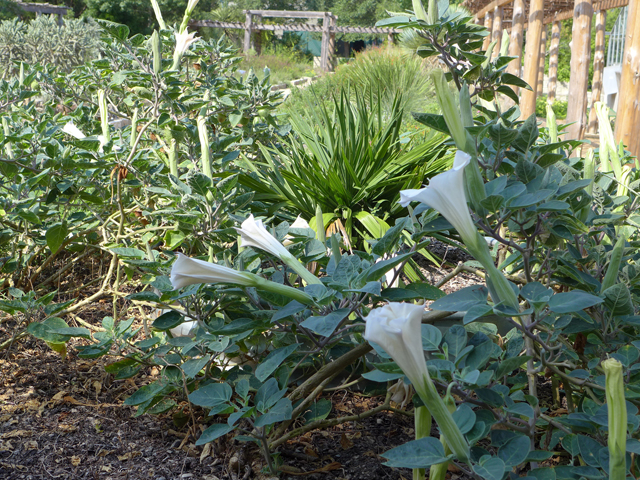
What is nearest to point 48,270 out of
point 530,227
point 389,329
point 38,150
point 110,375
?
point 38,150

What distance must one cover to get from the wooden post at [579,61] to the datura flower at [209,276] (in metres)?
4.63

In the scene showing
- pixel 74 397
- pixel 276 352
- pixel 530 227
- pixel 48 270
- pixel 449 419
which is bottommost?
pixel 74 397

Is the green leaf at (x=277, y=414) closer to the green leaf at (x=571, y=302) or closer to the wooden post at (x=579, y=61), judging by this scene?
the green leaf at (x=571, y=302)

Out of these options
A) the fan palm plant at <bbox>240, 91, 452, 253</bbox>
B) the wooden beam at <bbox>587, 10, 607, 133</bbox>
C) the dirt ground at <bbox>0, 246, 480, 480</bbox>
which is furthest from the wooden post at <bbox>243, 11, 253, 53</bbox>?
the dirt ground at <bbox>0, 246, 480, 480</bbox>

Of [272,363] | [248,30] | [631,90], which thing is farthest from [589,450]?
[248,30]

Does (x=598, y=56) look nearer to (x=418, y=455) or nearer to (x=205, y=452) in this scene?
(x=205, y=452)

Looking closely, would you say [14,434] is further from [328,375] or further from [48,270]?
[48,270]

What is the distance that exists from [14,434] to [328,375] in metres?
0.82

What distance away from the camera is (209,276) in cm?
79

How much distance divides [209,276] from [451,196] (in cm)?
37

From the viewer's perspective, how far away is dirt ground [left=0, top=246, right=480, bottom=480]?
3.99 ft

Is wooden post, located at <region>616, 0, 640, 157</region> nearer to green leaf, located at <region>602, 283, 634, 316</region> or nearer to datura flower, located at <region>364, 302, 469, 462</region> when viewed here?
green leaf, located at <region>602, 283, 634, 316</region>

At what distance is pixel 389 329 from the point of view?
0.52 metres

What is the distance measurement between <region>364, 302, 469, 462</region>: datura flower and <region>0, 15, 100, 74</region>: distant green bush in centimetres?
951
